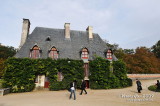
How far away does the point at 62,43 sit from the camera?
71.7 feet

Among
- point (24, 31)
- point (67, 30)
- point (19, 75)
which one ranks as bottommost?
point (19, 75)

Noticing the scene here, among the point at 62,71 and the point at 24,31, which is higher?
the point at 24,31

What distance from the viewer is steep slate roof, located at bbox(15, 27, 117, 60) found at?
2008cm

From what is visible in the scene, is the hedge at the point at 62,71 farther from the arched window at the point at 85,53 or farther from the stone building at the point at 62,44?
the arched window at the point at 85,53

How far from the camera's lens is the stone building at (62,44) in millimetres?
19469

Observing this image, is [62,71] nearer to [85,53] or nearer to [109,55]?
[85,53]

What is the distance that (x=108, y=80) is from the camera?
18.9m

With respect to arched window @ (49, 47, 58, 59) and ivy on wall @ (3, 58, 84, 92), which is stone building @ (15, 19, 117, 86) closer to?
arched window @ (49, 47, 58, 59)

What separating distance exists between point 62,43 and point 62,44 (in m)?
0.27

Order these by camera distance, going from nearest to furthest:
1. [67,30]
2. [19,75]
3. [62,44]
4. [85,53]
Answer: [19,75], [85,53], [62,44], [67,30]

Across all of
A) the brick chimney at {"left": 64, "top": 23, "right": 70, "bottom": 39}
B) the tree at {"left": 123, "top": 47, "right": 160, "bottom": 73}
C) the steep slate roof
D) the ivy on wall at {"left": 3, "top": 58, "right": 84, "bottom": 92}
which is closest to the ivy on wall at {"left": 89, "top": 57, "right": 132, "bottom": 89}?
the ivy on wall at {"left": 3, "top": 58, "right": 84, "bottom": 92}

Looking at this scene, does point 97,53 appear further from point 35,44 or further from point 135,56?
point 135,56

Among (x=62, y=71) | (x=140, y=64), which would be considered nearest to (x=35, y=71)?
(x=62, y=71)

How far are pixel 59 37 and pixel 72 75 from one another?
8.13 meters
